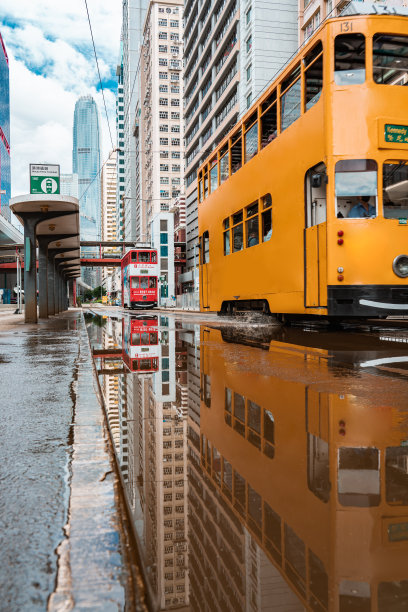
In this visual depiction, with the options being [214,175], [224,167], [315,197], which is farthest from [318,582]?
[214,175]

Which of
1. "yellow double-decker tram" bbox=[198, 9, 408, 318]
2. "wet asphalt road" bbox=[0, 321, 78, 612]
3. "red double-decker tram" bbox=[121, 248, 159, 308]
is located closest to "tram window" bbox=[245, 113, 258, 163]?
"yellow double-decker tram" bbox=[198, 9, 408, 318]

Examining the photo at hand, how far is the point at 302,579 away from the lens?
1573 mm

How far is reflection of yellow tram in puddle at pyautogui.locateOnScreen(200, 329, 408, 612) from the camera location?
5.13 feet

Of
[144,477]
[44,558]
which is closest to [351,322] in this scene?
[144,477]

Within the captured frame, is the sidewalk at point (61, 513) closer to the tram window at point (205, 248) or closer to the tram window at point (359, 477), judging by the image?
the tram window at point (359, 477)

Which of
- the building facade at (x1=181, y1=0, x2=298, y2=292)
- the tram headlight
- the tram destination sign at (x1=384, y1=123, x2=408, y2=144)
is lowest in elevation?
the tram headlight

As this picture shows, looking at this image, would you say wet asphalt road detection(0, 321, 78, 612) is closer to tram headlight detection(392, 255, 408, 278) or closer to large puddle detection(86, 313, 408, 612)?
large puddle detection(86, 313, 408, 612)

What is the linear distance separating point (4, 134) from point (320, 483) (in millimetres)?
105928

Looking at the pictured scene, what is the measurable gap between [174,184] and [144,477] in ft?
299

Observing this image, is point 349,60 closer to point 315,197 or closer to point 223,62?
point 315,197

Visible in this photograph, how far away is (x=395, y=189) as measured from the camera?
29.1 ft

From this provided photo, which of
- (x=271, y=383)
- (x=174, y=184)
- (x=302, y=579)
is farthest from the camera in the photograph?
(x=174, y=184)

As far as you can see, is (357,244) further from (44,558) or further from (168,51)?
(168,51)

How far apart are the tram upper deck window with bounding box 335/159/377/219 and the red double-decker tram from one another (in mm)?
27394
